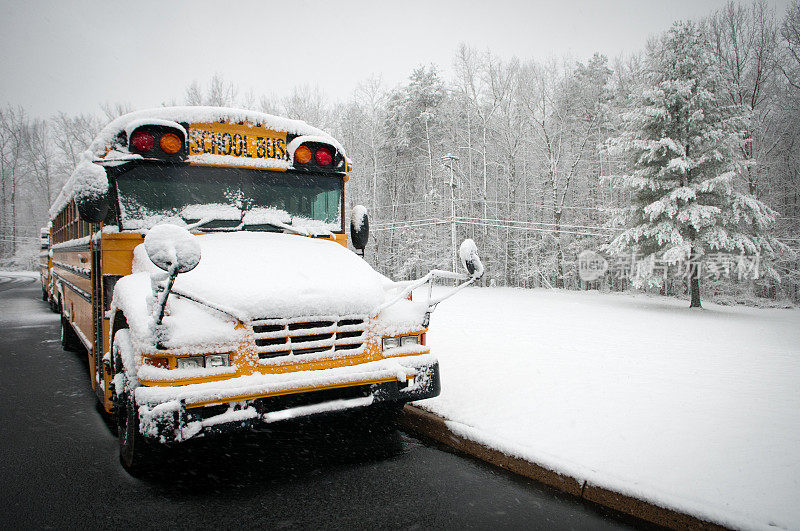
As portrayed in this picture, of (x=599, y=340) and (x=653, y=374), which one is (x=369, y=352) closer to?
(x=653, y=374)

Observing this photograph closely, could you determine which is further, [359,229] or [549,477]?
[359,229]

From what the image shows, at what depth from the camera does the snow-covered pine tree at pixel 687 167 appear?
1388cm

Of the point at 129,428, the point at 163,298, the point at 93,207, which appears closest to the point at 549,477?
the point at 163,298

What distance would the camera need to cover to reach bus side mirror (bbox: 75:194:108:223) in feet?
11.8

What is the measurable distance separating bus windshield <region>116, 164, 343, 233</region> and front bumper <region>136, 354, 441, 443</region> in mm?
1726

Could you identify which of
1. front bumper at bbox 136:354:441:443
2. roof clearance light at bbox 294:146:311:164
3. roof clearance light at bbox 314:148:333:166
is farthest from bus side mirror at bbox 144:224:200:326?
roof clearance light at bbox 314:148:333:166

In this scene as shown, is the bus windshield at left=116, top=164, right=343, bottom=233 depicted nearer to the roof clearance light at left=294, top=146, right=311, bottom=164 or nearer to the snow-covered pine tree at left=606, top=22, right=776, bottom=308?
the roof clearance light at left=294, top=146, right=311, bottom=164

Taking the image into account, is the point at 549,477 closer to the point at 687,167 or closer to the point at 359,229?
the point at 359,229

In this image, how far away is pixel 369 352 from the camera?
3.58m

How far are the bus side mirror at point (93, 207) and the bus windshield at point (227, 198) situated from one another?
0.23 metres

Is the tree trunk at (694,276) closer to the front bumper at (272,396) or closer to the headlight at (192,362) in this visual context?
the front bumper at (272,396)

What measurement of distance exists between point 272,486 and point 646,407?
3571mm

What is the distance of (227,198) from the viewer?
428 centimetres

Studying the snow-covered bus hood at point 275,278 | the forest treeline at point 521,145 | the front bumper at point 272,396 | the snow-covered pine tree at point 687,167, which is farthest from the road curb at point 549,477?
the forest treeline at point 521,145
